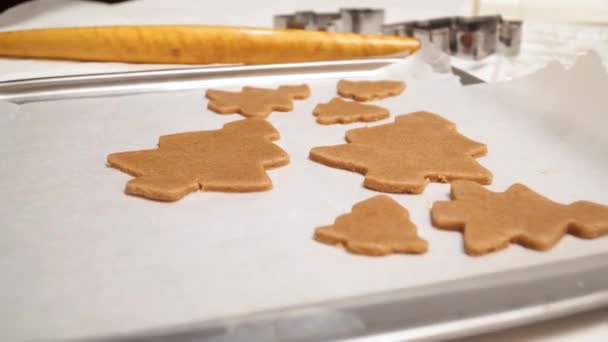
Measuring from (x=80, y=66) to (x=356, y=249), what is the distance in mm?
895

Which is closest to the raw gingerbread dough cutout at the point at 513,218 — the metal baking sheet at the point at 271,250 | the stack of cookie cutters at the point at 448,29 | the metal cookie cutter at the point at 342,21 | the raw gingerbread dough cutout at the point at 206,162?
the metal baking sheet at the point at 271,250

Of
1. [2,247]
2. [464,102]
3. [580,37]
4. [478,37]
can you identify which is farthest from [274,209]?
[580,37]

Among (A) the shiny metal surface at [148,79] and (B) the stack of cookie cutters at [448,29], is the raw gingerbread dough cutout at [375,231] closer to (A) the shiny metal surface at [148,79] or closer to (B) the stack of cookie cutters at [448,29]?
(A) the shiny metal surface at [148,79]

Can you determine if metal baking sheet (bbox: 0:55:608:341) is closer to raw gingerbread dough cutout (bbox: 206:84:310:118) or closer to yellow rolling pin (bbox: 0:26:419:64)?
raw gingerbread dough cutout (bbox: 206:84:310:118)

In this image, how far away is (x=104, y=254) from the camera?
2.07ft

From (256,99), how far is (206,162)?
294mm

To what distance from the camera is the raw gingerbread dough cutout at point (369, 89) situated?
1131mm

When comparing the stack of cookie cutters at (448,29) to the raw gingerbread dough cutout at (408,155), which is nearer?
the raw gingerbread dough cutout at (408,155)

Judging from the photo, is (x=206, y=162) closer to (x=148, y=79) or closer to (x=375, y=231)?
(x=375, y=231)

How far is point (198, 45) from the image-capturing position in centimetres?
127

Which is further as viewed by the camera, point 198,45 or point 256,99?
point 198,45

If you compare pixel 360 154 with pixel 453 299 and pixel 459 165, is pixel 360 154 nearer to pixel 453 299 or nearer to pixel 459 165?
pixel 459 165

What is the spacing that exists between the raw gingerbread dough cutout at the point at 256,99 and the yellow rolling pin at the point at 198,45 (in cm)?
14

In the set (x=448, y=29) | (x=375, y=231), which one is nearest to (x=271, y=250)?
(x=375, y=231)
